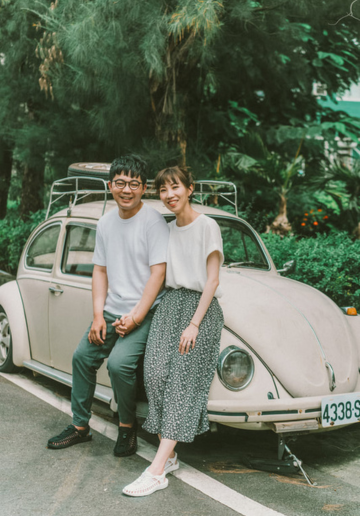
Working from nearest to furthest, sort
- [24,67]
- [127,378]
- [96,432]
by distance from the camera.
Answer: [127,378], [96,432], [24,67]

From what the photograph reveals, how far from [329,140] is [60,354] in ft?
24.2

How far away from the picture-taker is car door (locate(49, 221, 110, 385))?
4.91m

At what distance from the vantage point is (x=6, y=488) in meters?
3.60

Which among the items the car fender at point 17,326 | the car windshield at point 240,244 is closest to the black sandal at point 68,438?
the car fender at point 17,326

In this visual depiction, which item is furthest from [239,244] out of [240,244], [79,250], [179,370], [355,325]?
[179,370]

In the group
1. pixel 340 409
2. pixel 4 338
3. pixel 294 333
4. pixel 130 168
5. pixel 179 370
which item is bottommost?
pixel 4 338

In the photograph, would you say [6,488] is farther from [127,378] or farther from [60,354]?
[60,354]

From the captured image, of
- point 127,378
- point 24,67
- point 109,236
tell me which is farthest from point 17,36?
point 127,378

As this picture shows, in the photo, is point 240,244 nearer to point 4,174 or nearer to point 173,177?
point 173,177

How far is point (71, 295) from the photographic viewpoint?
16.6 ft

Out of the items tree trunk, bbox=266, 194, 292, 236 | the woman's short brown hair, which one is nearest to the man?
the woman's short brown hair

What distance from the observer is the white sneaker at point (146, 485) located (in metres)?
3.53

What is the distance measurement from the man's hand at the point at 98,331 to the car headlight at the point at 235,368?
2.71 feet

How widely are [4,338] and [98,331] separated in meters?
2.35
